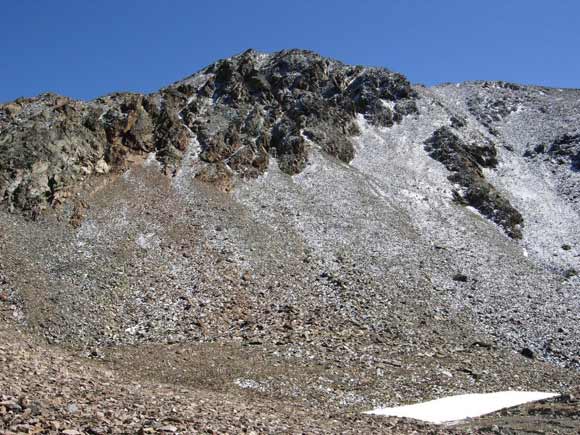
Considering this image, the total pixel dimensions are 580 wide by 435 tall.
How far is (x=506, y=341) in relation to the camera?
3095 cm

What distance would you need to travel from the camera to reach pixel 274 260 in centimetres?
3719

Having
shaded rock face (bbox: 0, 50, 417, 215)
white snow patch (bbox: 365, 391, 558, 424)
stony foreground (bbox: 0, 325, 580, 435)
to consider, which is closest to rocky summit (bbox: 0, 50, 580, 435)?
stony foreground (bbox: 0, 325, 580, 435)

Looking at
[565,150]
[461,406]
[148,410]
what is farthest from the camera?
[565,150]

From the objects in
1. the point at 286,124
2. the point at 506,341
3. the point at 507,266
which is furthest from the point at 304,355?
the point at 286,124

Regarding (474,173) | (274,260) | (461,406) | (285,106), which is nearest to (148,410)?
(461,406)

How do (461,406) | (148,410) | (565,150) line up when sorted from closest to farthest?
(148,410), (461,406), (565,150)

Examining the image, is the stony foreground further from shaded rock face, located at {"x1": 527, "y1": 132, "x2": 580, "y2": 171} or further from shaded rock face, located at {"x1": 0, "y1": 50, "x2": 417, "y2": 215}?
shaded rock face, located at {"x1": 527, "y1": 132, "x2": 580, "y2": 171}

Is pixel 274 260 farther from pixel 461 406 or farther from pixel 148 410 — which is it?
pixel 148 410

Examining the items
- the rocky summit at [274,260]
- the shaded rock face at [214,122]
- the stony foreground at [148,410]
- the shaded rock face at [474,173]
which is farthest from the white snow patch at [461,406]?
the shaded rock face at [214,122]

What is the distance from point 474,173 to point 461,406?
1668 inches

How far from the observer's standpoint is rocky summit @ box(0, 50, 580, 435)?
63.6ft

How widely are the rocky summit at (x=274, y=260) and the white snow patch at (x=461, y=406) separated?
3.00 ft

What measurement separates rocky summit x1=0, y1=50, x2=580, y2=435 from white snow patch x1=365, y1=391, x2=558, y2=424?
91 centimetres

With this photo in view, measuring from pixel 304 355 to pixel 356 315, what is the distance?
618 centimetres
